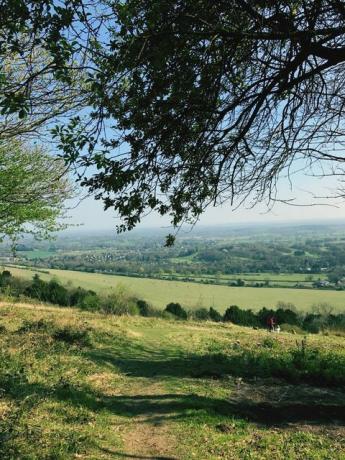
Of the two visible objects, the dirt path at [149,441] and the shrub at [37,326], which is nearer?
the dirt path at [149,441]

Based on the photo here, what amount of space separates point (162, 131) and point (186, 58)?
1.07m

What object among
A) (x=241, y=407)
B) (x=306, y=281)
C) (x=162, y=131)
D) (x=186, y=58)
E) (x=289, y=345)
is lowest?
(x=306, y=281)

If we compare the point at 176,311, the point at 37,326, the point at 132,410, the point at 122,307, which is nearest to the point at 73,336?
the point at 37,326

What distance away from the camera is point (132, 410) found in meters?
7.28

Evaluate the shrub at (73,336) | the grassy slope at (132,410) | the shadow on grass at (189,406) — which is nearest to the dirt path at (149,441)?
the grassy slope at (132,410)

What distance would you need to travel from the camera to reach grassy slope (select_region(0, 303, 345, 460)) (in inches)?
219

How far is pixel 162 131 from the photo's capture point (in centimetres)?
656

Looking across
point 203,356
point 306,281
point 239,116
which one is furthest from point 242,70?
point 306,281

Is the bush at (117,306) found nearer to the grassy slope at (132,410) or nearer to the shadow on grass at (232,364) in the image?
the shadow on grass at (232,364)

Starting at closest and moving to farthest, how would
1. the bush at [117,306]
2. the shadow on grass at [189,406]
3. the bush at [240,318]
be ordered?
the shadow on grass at [189,406], the bush at [117,306], the bush at [240,318]

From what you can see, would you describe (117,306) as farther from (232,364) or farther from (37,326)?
(232,364)

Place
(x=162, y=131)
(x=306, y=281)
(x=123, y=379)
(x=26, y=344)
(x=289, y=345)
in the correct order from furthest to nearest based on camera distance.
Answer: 1. (x=306, y=281)
2. (x=289, y=345)
3. (x=26, y=344)
4. (x=123, y=379)
5. (x=162, y=131)

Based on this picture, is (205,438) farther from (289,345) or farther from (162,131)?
(289,345)

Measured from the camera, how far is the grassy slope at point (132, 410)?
5.55 metres
